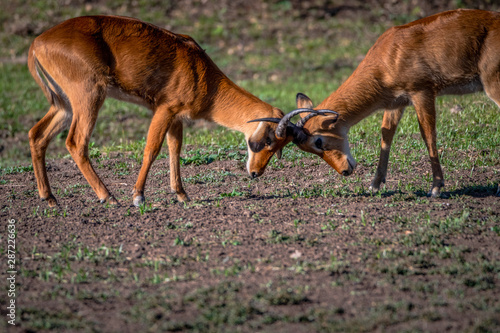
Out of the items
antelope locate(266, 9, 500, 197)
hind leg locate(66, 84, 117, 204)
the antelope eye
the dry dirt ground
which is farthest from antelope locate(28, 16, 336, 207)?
the dry dirt ground

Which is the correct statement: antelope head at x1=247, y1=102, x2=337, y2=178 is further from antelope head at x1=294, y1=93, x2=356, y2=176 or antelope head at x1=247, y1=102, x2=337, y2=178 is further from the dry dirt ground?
the dry dirt ground

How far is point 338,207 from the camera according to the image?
627cm

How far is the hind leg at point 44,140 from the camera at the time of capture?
6738 millimetres

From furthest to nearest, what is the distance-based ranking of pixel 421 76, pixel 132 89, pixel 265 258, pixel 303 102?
pixel 303 102 → pixel 132 89 → pixel 421 76 → pixel 265 258

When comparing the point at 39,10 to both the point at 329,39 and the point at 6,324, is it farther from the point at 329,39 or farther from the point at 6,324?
the point at 6,324

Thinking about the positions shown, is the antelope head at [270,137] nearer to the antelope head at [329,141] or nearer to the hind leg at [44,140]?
the antelope head at [329,141]

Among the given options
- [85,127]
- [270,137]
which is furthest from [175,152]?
[270,137]

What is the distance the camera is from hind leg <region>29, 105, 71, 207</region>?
6.74 metres

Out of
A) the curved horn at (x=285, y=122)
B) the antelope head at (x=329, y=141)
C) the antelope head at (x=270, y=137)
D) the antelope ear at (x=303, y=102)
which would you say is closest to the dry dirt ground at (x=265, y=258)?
the antelope head at (x=329, y=141)

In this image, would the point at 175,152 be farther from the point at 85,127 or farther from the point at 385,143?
the point at 385,143

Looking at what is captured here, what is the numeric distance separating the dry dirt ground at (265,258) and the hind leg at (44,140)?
0.65 ft

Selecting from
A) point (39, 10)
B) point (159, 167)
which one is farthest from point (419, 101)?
point (39, 10)

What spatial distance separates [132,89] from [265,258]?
3003mm

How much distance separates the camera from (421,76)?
6691 mm
